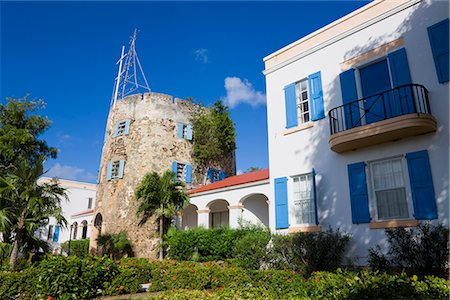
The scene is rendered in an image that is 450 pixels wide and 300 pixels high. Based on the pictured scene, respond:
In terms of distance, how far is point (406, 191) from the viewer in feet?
27.9

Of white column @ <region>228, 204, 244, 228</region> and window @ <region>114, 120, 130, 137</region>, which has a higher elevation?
window @ <region>114, 120, 130, 137</region>

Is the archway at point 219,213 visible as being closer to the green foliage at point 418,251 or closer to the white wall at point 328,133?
the white wall at point 328,133

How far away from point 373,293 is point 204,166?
1985cm

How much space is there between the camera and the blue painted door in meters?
9.60

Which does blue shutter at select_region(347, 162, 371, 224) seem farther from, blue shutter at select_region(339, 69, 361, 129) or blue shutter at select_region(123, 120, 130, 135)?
blue shutter at select_region(123, 120, 130, 135)

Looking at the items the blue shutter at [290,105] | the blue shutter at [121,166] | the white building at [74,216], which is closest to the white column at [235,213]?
the blue shutter at [290,105]

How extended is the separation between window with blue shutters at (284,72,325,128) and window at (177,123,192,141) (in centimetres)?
1258

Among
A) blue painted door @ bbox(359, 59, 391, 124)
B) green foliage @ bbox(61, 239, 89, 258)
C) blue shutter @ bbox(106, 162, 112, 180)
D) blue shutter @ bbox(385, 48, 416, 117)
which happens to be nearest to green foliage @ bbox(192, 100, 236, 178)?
blue shutter @ bbox(106, 162, 112, 180)

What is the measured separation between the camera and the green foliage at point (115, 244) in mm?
19719

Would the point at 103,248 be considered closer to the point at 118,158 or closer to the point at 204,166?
the point at 118,158

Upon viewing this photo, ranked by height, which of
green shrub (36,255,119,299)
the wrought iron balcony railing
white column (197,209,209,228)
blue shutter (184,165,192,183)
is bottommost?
green shrub (36,255,119,299)

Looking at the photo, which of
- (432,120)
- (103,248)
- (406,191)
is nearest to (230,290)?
(406,191)

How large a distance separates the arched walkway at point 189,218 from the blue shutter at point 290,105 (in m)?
11.8

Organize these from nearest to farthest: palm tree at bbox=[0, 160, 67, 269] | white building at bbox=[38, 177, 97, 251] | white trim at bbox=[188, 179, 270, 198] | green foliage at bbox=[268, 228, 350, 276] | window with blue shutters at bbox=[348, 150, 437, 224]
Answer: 1. window with blue shutters at bbox=[348, 150, 437, 224]
2. green foliage at bbox=[268, 228, 350, 276]
3. palm tree at bbox=[0, 160, 67, 269]
4. white trim at bbox=[188, 179, 270, 198]
5. white building at bbox=[38, 177, 97, 251]
